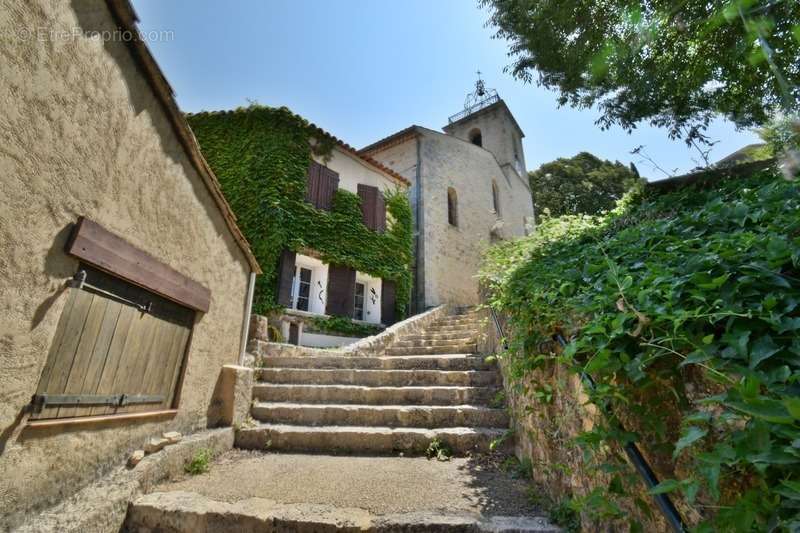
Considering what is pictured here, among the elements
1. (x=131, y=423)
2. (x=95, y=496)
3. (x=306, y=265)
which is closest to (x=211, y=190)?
(x=131, y=423)

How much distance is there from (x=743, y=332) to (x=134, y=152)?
368 centimetres

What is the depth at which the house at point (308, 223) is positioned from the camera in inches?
359

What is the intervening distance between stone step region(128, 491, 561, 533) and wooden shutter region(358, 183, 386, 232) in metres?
9.15

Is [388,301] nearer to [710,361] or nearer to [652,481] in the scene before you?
[652,481]

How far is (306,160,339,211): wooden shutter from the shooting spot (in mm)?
10152

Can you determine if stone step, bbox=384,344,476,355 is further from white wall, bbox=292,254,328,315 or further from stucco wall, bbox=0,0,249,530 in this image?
white wall, bbox=292,254,328,315

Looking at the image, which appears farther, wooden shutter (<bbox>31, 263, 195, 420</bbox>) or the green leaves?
wooden shutter (<bbox>31, 263, 195, 420</bbox>)

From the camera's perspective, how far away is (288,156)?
32.5 feet


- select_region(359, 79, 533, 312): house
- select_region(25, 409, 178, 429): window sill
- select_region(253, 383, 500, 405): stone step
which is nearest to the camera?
select_region(25, 409, 178, 429): window sill

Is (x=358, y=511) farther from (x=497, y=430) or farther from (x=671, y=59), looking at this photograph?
(x=671, y=59)

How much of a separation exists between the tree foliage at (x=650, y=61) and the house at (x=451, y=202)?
5.70 metres

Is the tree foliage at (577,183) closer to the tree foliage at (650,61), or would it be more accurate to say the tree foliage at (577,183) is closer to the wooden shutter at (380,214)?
the wooden shutter at (380,214)

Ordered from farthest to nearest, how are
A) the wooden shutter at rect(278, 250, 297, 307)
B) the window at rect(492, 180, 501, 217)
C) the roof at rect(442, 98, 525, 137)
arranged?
the roof at rect(442, 98, 525, 137) < the window at rect(492, 180, 501, 217) < the wooden shutter at rect(278, 250, 297, 307)

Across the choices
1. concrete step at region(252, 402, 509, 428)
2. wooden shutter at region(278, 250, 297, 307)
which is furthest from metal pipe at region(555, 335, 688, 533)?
wooden shutter at region(278, 250, 297, 307)
